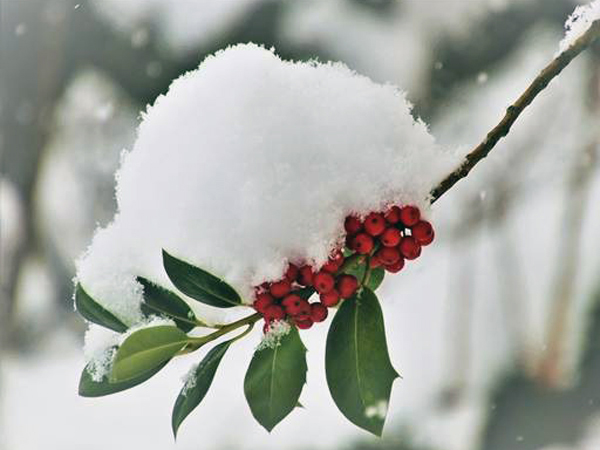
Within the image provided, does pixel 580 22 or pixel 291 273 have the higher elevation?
pixel 580 22

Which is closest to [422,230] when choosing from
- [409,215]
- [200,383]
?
[409,215]

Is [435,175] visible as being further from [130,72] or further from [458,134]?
[130,72]

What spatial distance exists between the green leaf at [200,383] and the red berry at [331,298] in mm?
47

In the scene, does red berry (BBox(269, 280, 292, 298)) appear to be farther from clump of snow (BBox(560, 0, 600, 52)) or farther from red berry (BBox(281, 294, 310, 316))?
clump of snow (BBox(560, 0, 600, 52))

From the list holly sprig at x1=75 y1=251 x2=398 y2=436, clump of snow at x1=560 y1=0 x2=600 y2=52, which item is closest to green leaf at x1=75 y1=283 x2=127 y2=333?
holly sprig at x1=75 y1=251 x2=398 y2=436

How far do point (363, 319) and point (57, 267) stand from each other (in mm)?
1933

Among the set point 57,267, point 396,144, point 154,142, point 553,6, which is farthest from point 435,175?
point 57,267

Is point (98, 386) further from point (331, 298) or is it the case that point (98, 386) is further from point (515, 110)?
point (515, 110)

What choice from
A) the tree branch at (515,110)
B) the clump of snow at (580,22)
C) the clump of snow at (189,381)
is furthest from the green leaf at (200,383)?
the clump of snow at (580,22)

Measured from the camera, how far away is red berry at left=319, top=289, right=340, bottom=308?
1.06ft

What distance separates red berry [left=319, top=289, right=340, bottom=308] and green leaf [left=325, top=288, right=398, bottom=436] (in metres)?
0.01

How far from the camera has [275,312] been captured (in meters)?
0.32

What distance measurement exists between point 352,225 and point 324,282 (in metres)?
0.03

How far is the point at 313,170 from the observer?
13.1 inches
